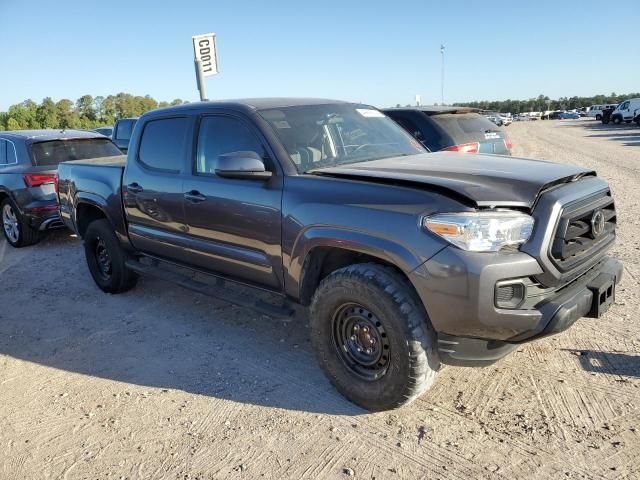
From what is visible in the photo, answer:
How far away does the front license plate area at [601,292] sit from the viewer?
9.27ft

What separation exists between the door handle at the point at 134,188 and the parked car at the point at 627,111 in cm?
4100

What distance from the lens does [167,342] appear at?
4.26 m

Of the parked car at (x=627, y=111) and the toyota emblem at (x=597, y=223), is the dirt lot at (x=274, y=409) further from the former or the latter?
the parked car at (x=627, y=111)

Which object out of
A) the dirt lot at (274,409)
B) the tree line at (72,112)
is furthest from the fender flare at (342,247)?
the tree line at (72,112)

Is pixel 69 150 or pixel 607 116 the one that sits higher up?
pixel 69 150

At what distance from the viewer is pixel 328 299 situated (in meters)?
3.10

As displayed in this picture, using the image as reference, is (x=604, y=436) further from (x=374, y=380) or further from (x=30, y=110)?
(x=30, y=110)

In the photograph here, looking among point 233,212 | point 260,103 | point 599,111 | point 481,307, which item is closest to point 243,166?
point 233,212

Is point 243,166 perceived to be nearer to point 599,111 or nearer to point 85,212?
point 85,212

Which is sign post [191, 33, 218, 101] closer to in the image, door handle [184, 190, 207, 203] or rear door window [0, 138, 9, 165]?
rear door window [0, 138, 9, 165]

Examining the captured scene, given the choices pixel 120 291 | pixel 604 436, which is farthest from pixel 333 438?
pixel 120 291

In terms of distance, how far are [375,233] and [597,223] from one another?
1.32 meters

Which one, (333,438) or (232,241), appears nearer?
(333,438)

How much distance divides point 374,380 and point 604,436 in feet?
4.06
